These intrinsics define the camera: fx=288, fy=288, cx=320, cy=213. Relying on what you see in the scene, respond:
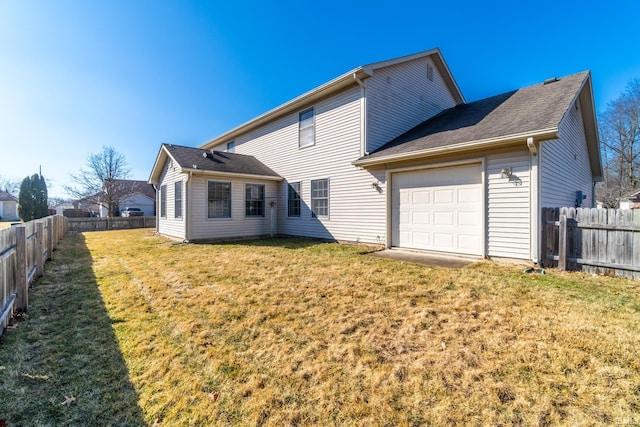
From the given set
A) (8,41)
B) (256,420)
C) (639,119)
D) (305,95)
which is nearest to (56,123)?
(8,41)

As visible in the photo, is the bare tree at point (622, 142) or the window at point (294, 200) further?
the bare tree at point (622, 142)

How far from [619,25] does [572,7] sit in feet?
11.4

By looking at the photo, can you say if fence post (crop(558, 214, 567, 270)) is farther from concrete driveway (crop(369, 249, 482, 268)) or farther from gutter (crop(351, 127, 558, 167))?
gutter (crop(351, 127, 558, 167))

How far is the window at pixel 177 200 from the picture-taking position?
11812mm

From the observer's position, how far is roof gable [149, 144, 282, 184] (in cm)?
1087

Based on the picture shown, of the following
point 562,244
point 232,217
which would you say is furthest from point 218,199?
point 562,244

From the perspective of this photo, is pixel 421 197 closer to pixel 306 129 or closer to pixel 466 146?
pixel 466 146

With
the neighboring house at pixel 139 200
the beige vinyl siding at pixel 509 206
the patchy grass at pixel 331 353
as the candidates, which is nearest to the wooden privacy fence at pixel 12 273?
the patchy grass at pixel 331 353

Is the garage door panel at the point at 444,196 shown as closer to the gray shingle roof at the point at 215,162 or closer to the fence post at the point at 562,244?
the fence post at the point at 562,244

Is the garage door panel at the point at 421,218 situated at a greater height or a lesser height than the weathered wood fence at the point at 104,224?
greater

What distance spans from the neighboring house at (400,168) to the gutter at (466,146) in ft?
0.09

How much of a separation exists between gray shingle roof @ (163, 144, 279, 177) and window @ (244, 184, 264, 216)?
0.66 metres

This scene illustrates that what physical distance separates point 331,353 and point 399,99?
981cm

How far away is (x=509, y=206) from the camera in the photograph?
21.5ft
